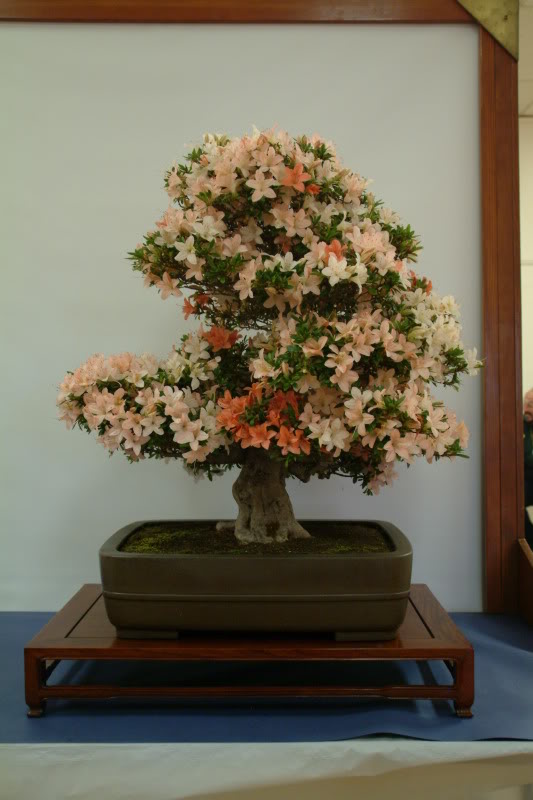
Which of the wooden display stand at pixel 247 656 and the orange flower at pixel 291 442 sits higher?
the orange flower at pixel 291 442

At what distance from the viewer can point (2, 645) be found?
1.57 metres

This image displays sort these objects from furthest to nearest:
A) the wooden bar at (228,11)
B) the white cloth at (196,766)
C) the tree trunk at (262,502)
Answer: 1. the wooden bar at (228,11)
2. the tree trunk at (262,502)
3. the white cloth at (196,766)

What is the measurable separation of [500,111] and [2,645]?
1751 millimetres

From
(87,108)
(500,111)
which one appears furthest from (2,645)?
(500,111)

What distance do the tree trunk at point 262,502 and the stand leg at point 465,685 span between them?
0.38 metres

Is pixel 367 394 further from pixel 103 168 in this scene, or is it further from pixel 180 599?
pixel 103 168

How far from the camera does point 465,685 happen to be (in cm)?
120

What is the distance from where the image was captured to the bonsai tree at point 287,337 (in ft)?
3.68

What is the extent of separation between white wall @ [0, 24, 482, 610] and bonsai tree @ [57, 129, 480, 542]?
1.65 feet

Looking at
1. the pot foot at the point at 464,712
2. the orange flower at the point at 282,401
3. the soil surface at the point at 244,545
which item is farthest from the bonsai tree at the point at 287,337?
the pot foot at the point at 464,712

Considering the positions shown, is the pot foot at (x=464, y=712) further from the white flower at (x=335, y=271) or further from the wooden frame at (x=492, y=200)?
the white flower at (x=335, y=271)

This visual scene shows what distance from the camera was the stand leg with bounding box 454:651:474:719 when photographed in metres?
1.20

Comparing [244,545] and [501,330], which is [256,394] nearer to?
[244,545]

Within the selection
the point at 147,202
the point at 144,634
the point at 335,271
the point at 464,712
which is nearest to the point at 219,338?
the point at 335,271
